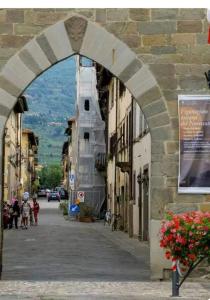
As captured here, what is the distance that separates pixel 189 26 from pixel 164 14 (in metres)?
0.51

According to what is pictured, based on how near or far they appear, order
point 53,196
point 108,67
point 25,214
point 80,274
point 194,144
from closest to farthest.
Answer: point 194,144, point 108,67, point 80,274, point 25,214, point 53,196

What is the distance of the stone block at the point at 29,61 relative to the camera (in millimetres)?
15602

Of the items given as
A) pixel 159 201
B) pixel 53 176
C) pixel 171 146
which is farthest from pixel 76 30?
pixel 53 176

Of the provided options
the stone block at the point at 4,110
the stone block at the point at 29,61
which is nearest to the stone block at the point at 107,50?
the stone block at the point at 29,61

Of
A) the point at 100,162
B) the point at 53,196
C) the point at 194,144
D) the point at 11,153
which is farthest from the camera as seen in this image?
the point at 53,196

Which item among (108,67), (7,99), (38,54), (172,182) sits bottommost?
(172,182)

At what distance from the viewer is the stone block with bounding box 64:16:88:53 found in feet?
51.1

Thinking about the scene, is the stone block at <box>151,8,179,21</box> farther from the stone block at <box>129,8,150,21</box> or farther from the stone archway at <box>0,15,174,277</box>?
the stone archway at <box>0,15,174,277</box>

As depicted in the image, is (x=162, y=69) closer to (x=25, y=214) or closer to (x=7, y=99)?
(x=7, y=99)

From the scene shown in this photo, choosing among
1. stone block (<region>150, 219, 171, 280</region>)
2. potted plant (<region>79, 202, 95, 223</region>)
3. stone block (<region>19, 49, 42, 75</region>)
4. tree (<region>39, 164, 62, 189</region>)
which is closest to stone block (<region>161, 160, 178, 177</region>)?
stone block (<region>150, 219, 171, 280</region>)

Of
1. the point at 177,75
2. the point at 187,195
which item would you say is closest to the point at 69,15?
the point at 177,75

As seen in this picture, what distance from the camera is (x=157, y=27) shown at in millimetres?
15562

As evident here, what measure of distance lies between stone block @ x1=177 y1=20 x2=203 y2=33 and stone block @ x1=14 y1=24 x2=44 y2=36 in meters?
2.53

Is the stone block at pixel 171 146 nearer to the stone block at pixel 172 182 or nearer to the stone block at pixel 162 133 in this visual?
the stone block at pixel 162 133
